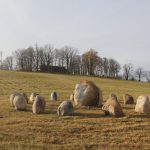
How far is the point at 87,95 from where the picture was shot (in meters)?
23.3

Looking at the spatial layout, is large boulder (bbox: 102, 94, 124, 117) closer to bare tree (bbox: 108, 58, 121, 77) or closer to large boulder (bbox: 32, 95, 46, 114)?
large boulder (bbox: 32, 95, 46, 114)

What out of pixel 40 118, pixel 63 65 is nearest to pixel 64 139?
pixel 40 118

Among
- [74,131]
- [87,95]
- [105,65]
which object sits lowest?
[74,131]

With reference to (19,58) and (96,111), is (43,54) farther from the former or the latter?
(96,111)

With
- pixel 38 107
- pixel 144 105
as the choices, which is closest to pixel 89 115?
pixel 38 107

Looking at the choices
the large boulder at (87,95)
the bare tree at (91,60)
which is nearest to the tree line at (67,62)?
the bare tree at (91,60)

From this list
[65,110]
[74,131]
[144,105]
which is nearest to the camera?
[74,131]

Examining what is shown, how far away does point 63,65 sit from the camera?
5468 inches

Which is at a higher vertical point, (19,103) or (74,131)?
(19,103)

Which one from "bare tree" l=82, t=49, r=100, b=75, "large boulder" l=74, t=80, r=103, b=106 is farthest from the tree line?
"large boulder" l=74, t=80, r=103, b=106

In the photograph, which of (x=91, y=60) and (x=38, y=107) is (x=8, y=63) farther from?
(x=38, y=107)

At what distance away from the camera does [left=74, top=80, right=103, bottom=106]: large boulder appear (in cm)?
2314

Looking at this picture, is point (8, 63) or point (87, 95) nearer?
point (87, 95)

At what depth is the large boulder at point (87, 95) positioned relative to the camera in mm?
23141
